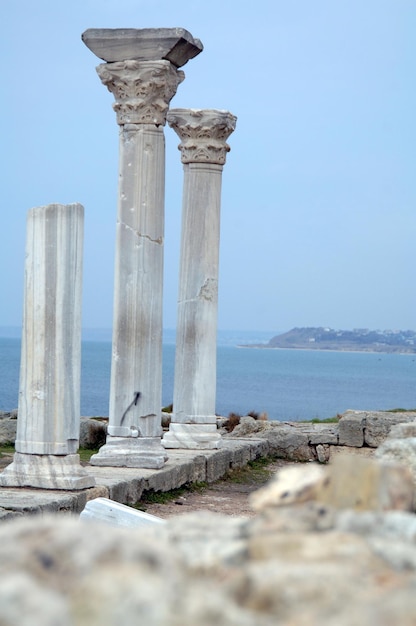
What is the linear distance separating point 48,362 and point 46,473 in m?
1.09

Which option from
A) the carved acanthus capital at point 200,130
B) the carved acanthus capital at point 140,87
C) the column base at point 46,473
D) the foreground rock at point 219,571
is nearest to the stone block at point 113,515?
the column base at point 46,473

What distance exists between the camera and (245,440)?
18469 mm

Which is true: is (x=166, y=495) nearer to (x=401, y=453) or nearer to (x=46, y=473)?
(x=46, y=473)

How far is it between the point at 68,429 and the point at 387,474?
7595 mm

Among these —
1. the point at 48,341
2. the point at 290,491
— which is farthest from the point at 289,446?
the point at 290,491

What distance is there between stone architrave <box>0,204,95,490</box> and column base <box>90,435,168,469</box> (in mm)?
2487

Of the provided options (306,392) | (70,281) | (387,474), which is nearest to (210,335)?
(70,281)

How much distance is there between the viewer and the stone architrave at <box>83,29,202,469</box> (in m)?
13.9

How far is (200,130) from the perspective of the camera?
16.9m

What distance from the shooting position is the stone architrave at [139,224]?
1386cm

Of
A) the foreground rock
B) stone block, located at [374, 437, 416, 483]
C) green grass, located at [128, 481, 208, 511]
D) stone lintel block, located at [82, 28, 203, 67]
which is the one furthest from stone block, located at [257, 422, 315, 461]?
the foreground rock

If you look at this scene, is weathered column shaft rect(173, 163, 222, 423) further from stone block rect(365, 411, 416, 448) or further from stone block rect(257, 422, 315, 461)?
stone block rect(365, 411, 416, 448)

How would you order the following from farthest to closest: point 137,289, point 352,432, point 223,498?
1. point 352,432
2. point 223,498
3. point 137,289

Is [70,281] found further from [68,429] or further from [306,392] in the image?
[306,392]
